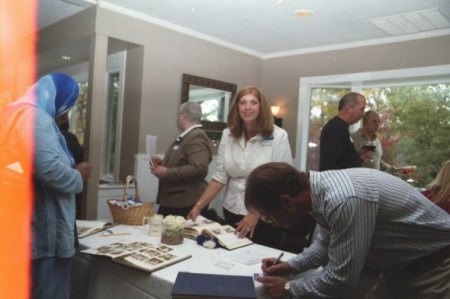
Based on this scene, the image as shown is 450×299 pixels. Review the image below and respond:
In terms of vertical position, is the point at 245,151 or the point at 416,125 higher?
the point at 416,125

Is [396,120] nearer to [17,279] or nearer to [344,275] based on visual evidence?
[344,275]

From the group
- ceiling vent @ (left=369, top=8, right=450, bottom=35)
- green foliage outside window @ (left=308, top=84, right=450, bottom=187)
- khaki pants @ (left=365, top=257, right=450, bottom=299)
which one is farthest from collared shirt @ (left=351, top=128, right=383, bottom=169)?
khaki pants @ (left=365, top=257, right=450, bottom=299)

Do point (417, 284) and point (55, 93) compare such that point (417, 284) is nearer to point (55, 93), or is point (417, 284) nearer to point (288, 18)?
point (55, 93)

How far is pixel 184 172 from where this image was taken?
2316 millimetres

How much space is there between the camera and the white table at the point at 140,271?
4.09 ft

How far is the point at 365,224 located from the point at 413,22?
3.06 meters

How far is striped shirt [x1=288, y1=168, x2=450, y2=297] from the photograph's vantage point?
988 millimetres

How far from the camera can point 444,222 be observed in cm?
109

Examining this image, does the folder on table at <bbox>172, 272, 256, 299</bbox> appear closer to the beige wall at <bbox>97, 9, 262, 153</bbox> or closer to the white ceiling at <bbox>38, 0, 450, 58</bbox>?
the white ceiling at <bbox>38, 0, 450, 58</bbox>

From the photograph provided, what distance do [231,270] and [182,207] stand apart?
1.11m

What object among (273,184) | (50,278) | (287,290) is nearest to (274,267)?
(287,290)

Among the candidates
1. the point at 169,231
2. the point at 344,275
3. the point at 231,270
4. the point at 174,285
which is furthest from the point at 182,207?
the point at 344,275

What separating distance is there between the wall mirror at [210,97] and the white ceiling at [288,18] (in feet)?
1.71

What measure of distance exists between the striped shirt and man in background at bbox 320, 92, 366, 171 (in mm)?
1578
